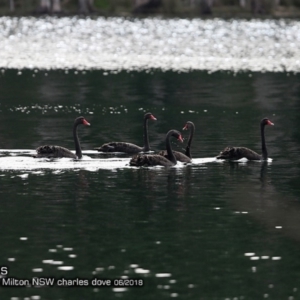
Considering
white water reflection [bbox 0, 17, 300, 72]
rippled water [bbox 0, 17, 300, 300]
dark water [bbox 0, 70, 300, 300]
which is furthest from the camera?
white water reflection [bbox 0, 17, 300, 72]

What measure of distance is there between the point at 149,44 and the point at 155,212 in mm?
51690

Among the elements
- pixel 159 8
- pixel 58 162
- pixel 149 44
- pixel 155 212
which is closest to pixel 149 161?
pixel 58 162

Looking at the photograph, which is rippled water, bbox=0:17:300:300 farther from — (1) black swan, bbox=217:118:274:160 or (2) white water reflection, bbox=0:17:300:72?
(2) white water reflection, bbox=0:17:300:72

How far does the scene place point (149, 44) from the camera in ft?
226

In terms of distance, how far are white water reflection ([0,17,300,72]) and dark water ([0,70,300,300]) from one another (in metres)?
20.2

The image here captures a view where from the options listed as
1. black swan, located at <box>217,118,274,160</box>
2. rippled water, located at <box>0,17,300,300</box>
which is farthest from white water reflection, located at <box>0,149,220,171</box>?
black swan, located at <box>217,118,274,160</box>

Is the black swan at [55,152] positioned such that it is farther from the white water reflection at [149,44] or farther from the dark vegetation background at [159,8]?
the dark vegetation background at [159,8]

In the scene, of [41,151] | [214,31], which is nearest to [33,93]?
[41,151]

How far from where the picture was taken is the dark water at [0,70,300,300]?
13.9 metres

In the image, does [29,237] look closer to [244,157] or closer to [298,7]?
[244,157]

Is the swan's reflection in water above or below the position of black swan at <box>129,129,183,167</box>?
below

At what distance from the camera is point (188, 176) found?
2111 centimetres

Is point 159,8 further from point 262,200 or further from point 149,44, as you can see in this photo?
point 262,200

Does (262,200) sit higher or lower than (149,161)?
lower
